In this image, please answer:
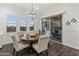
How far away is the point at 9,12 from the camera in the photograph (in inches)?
141

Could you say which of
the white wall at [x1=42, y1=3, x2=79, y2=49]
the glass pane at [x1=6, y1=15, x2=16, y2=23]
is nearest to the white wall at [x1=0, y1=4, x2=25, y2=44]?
the glass pane at [x1=6, y1=15, x2=16, y2=23]

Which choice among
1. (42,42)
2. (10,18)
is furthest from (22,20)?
(42,42)

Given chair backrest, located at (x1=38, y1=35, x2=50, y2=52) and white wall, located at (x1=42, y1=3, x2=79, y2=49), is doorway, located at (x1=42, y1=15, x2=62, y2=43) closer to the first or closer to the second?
white wall, located at (x1=42, y1=3, x2=79, y2=49)

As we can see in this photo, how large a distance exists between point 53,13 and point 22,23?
5.00 feet

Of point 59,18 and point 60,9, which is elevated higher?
point 60,9

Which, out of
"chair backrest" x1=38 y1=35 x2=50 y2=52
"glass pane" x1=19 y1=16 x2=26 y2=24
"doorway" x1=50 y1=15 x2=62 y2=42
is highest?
"glass pane" x1=19 y1=16 x2=26 y2=24

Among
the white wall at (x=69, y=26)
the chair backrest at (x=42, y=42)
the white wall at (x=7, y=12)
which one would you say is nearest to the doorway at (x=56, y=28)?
the white wall at (x=69, y=26)

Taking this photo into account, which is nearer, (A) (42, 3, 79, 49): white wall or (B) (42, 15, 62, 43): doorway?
(A) (42, 3, 79, 49): white wall

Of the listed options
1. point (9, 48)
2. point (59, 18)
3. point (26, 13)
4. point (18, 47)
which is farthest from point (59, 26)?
point (9, 48)

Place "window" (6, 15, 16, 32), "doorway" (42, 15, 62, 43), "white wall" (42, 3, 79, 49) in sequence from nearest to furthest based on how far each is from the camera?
"window" (6, 15, 16, 32) < "white wall" (42, 3, 79, 49) < "doorway" (42, 15, 62, 43)

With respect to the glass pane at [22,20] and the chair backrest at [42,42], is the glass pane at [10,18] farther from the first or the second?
the chair backrest at [42,42]

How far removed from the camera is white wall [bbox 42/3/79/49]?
135 inches

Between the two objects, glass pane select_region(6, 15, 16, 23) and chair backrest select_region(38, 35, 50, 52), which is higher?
glass pane select_region(6, 15, 16, 23)

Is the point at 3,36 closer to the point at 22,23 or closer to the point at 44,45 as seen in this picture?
the point at 22,23
